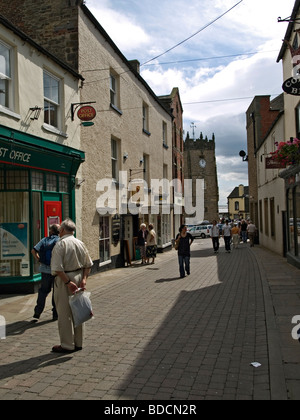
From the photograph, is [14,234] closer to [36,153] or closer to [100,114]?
[36,153]

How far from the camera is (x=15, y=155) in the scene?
8.76 m

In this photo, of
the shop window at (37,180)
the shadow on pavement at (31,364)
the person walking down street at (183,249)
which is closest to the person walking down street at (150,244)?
the person walking down street at (183,249)

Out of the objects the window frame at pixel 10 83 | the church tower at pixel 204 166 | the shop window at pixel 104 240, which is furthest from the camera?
the church tower at pixel 204 166

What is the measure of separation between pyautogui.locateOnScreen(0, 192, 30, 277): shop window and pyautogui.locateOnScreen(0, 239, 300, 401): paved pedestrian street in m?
0.81

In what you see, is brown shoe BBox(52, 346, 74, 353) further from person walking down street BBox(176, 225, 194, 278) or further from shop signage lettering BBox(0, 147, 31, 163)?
person walking down street BBox(176, 225, 194, 278)

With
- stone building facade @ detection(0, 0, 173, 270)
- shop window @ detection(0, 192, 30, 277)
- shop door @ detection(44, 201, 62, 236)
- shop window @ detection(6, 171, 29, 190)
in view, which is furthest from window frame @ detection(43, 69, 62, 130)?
shop window @ detection(0, 192, 30, 277)

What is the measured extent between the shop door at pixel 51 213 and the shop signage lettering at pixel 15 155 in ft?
4.69

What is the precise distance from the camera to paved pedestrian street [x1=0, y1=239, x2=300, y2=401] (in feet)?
13.4

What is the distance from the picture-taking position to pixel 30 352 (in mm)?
5352

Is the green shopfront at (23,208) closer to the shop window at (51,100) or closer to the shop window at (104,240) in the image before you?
A: the shop window at (51,100)

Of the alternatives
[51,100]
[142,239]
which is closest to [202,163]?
[142,239]

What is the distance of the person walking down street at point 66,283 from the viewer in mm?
5262

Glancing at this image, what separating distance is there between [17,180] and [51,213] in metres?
1.37

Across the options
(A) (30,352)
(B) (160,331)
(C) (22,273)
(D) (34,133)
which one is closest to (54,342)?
(A) (30,352)
